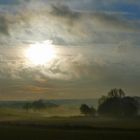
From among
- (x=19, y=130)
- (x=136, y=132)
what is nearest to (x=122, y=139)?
(x=136, y=132)

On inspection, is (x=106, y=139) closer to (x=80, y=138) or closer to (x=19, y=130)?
(x=80, y=138)

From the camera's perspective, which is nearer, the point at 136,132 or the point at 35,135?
the point at 35,135

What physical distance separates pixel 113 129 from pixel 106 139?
11622 mm

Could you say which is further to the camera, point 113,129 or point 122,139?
point 113,129

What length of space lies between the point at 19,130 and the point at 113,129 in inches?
534

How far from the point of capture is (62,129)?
8925 centimetres

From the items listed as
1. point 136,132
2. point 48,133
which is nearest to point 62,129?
point 48,133

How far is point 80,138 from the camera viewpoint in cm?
7950

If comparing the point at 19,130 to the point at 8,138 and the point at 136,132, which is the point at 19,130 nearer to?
the point at 8,138

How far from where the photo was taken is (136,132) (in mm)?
88250

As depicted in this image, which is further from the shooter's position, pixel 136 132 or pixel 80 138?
pixel 136 132

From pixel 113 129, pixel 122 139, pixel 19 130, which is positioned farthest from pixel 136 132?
pixel 19 130

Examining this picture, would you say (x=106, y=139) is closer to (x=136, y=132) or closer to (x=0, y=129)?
(x=136, y=132)

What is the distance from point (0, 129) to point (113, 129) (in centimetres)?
1611
